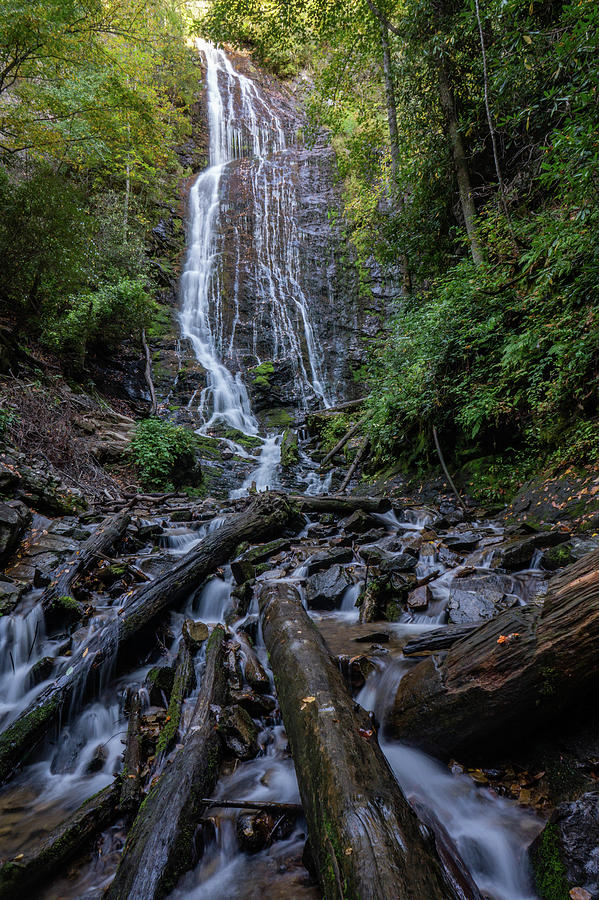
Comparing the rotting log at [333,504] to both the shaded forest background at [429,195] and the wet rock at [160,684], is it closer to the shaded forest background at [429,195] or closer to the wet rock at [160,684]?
the shaded forest background at [429,195]

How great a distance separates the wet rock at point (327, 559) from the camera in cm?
489

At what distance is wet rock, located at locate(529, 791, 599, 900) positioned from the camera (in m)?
1.46

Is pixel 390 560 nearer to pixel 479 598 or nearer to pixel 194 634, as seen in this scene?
pixel 479 598

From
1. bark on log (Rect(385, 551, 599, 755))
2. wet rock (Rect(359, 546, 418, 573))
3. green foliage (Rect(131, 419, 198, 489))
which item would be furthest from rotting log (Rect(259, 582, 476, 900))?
green foliage (Rect(131, 419, 198, 489))

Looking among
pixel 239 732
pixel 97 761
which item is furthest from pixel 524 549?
pixel 97 761

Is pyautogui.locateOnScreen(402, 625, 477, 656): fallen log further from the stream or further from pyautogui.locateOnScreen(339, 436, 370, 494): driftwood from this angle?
pyautogui.locateOnScreen(339, 436, 370, 494): driftwood

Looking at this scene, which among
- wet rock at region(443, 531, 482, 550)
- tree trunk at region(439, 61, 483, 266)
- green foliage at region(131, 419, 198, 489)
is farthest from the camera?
green foliage at region(131, 419, 198, 489)

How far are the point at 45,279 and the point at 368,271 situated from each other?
50.4 feet

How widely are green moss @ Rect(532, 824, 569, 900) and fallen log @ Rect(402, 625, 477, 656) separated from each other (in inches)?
45.6

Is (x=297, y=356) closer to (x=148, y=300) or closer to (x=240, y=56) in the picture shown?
(x=148, y=300)

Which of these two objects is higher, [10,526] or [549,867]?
[10,526]

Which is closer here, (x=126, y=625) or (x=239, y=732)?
(x=239, y=732)

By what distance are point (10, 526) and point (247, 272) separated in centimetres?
2001

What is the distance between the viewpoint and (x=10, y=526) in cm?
487
